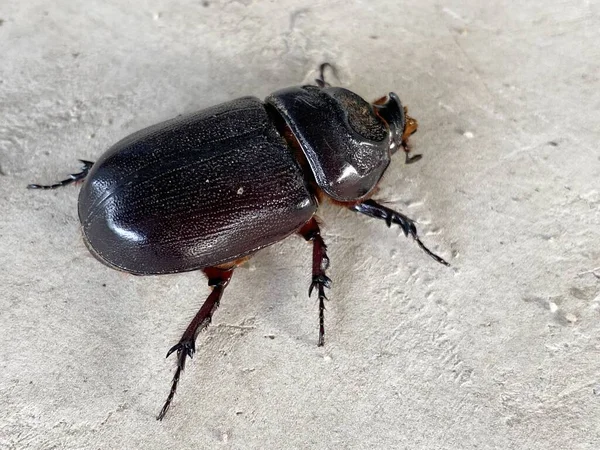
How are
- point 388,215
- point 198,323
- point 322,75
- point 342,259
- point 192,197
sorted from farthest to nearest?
point 322,75
point 342,259
point 388,215
point 198,323
point 192,197

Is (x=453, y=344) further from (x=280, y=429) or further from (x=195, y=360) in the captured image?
(x=195, y=360)

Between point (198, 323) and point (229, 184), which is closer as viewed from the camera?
point (229, 184)

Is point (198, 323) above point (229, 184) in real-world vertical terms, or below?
below

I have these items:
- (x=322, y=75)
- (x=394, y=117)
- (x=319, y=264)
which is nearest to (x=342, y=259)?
(x=319, y=264)

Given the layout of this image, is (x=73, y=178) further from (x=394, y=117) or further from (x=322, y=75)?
(x=394, y=117)

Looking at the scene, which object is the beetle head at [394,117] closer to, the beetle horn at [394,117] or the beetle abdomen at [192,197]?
the beetle horn at [394,117]

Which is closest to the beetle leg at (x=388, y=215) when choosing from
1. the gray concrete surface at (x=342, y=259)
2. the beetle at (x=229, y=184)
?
the beetle at (x=229, y=184)
